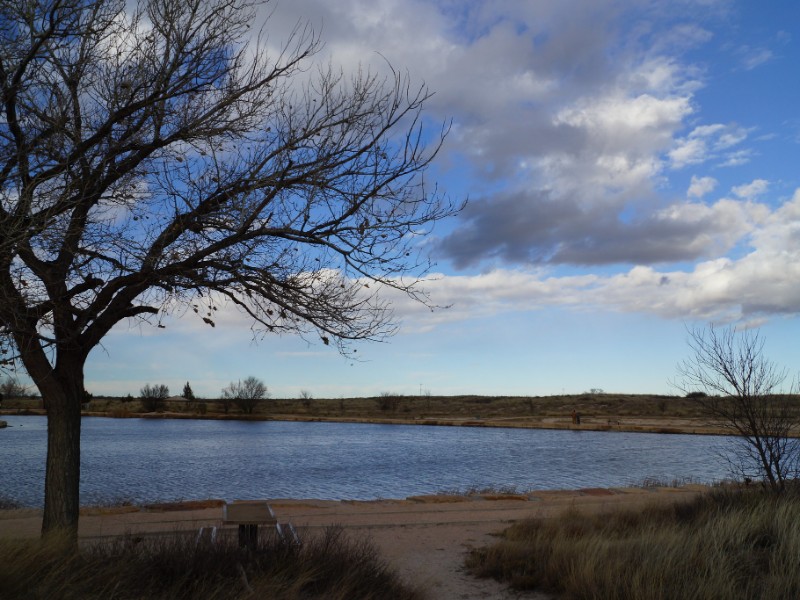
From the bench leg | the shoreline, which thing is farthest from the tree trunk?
the shoreline

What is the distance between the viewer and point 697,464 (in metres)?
31.8

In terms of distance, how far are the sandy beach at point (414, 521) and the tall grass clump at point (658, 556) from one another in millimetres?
512

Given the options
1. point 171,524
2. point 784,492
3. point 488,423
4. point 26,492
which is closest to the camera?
point 171,524

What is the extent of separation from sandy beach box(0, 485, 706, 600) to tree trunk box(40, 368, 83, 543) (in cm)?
62

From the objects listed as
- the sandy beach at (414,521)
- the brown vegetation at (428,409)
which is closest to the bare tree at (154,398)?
the brown vegetation at (428,409)

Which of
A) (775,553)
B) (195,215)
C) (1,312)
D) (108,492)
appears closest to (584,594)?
(775,553)

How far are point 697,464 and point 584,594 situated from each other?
2712 cm

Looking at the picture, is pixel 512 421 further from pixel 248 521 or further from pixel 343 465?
pixel 248 521

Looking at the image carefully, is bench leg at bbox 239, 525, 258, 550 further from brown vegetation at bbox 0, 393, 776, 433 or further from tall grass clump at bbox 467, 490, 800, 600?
brown vegetation at bbox 0, 393, 776, 433

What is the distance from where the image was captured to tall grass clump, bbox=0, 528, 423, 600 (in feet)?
18.7

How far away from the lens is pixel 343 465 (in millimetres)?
30219

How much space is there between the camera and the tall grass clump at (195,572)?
5715 millimetres

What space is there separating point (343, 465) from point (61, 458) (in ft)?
74.7

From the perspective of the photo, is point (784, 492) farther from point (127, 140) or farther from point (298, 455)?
point (298, 455)
